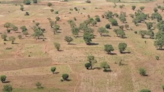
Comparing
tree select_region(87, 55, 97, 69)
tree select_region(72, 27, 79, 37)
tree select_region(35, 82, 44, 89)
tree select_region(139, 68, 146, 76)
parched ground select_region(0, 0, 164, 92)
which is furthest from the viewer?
tree select_region(72, 27, 79, 37)

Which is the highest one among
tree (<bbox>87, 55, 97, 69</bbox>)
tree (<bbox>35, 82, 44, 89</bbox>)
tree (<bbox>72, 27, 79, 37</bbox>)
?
tree (<bbox>72, 27, 79, 37</bbox>)

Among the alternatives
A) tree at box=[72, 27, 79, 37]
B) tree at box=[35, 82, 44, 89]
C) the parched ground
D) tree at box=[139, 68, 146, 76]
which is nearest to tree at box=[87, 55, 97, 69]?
the parched ground

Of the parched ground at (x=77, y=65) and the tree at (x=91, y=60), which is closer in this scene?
the parched ground at (x=77, y=65)

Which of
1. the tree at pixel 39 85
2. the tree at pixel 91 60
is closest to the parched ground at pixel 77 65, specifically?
the tree at pixel 39 85

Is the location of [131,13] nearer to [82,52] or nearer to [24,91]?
[82,52]

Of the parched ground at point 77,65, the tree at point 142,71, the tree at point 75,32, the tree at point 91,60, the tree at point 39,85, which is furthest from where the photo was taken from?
the tree at point 75,32

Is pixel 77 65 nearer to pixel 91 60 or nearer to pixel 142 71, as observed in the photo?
pixel 91 60

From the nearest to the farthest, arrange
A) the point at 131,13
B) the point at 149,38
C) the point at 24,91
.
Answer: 1. the point at 24,91
2. the point at 149,38
3. the point at 131,13

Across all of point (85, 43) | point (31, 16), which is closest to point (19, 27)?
point (31, 16)

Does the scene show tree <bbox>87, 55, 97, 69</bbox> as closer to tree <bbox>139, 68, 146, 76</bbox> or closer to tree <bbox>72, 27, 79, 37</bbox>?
tree <bbox>139, 68, 146, 76</bbox>

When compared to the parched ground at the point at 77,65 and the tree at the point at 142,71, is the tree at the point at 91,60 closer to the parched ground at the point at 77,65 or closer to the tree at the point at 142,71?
the parched ground at the point at 77,65

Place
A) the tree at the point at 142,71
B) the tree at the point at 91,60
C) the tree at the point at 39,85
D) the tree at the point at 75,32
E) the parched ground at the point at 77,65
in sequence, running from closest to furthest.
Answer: the tree at the point at 39,85 < the parched ground at the point at 77,65 < the tree at the point at 142,71 < the tree at the point at 91,60 < the tree at the point at 75,32
